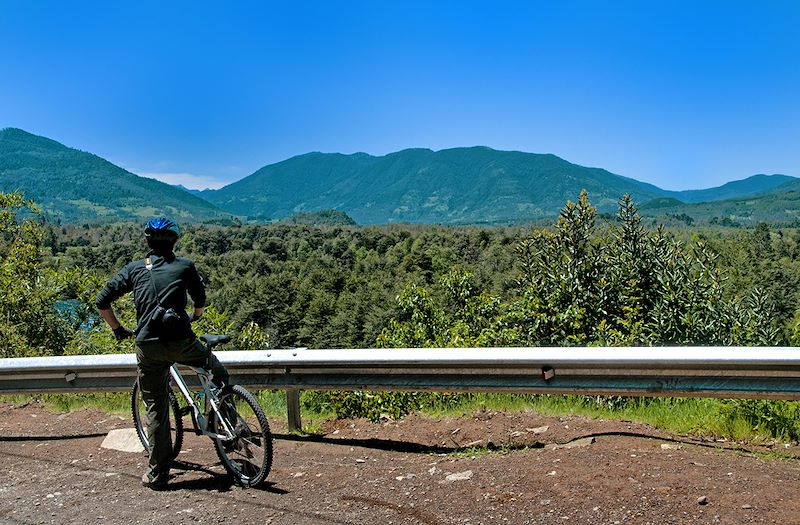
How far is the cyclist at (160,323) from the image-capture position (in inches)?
175

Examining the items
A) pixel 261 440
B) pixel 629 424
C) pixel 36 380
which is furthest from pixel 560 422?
pixel 36 380

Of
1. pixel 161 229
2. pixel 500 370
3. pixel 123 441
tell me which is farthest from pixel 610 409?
pixel 123 441

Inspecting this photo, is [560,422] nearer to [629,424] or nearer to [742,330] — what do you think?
[629,424]

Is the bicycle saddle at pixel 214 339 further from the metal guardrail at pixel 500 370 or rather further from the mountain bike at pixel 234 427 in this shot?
the metal guardrail at pixel 500 370

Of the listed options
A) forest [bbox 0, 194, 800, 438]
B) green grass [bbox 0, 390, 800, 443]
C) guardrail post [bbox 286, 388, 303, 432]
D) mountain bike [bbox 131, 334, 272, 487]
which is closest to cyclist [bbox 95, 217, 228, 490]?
mountain bike [bbox 131, 334, 272, 487]

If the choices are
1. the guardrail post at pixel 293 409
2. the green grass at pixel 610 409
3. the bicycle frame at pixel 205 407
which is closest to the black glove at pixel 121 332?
the bicycle frame at pixel 205 407

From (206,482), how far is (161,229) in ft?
5.69

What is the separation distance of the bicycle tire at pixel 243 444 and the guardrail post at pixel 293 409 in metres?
1.09

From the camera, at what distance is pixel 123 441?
5.70 m

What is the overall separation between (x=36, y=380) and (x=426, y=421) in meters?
3.64

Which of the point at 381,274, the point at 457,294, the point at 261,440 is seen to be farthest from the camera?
the point at 381,274

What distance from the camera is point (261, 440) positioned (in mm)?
4434

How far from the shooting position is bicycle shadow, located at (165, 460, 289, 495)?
14.7 ft

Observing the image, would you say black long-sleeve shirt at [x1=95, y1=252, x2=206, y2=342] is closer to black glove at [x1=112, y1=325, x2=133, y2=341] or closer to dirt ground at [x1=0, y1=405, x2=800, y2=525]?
black glove at [x1=112, y1=325, x2=133, y2=341]
